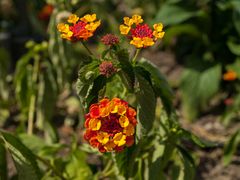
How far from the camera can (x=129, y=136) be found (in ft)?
5.08

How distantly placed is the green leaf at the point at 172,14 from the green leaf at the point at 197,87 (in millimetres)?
329

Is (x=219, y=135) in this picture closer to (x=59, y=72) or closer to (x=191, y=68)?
(x=191, y=68)

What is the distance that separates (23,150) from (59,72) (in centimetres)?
84

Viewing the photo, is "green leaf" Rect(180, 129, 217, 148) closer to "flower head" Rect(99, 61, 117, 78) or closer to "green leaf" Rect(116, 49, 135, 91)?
"green leaf" Rect(116, 49, 135, 91)

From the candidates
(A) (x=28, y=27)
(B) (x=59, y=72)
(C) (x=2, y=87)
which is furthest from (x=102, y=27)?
(B) (x=59, y=72)

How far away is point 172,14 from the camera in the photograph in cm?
310

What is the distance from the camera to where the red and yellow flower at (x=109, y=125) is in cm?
150

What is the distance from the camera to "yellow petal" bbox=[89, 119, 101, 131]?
4.93 ft

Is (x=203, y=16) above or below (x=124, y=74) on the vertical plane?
above

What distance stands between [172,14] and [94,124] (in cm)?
172

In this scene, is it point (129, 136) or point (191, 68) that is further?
point (191, 68)

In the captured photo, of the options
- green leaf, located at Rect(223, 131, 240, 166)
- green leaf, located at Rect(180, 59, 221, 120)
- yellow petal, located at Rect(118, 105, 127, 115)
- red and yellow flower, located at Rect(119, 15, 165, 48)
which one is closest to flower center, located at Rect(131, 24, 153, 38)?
red and yellow flower, located at Rect(119, 15, 165, 48)

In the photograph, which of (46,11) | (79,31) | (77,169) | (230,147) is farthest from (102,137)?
(46,11)

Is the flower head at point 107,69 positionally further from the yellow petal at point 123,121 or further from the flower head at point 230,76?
the flower head at point 230,76
